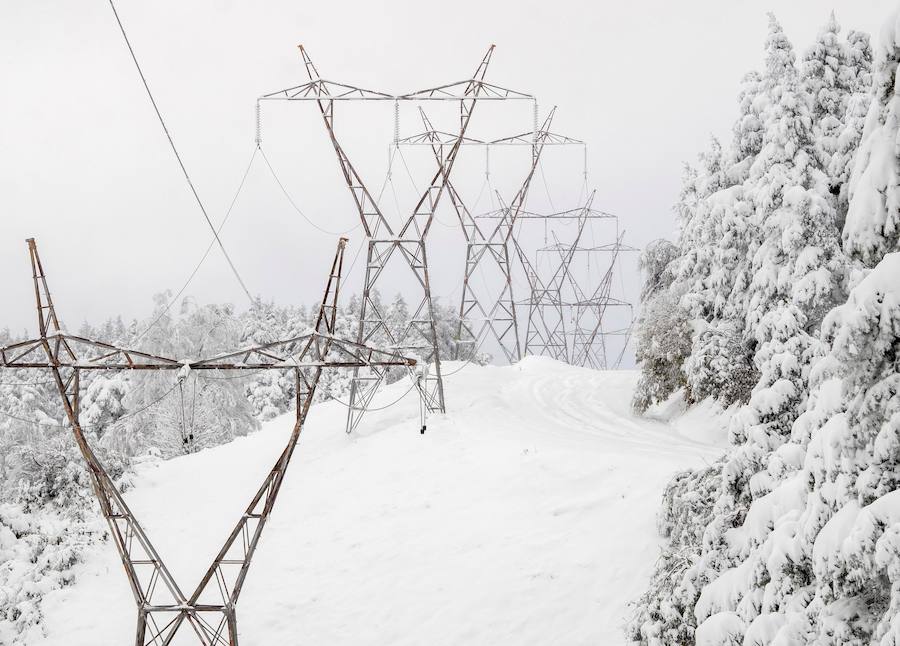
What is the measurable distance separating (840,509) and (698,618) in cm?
265

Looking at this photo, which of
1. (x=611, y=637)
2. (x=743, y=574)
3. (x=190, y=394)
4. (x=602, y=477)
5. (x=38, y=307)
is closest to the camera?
(x=743, y=574)

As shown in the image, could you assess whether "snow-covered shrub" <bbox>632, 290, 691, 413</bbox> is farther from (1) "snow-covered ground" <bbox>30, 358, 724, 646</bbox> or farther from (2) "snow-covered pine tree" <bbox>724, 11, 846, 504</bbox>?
(2) "snow-covered pine tree" <bbox>724, 11, 846, 504</bbox>

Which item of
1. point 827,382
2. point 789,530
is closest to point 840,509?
point 789,530

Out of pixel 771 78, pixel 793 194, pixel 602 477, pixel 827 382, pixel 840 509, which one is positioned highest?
pixel 771 78

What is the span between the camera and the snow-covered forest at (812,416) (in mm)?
5504

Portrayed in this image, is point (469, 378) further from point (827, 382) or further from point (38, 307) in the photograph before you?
point (827, 382)

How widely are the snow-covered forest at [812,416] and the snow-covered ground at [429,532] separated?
6.22ft

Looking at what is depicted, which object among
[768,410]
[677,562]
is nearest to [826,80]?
[768,410]

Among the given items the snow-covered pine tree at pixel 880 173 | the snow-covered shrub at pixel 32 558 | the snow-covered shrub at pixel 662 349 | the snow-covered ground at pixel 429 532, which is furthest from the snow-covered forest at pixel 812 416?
the snow-covered shrub at pixel 32 558

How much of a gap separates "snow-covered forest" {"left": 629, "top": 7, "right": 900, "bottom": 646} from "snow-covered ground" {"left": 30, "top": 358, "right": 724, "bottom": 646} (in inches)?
74.6

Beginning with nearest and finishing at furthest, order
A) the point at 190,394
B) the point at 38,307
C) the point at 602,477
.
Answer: the point at 38,307 → the point at 602,477 → the point at 190,394

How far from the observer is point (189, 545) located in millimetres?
16875

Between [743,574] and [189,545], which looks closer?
[743,574]

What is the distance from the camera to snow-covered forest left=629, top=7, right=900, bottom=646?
550 cm
